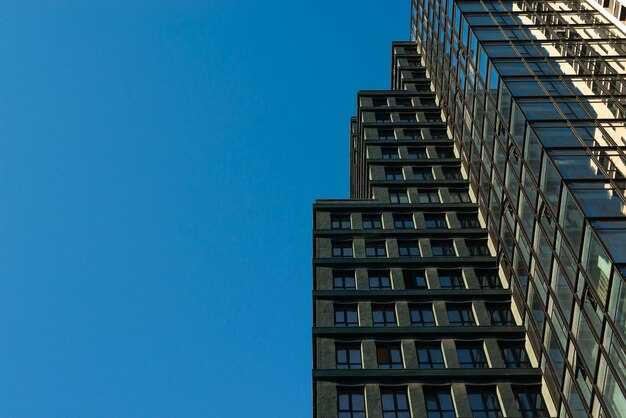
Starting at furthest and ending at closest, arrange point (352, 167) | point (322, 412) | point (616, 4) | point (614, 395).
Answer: point (352, 167) < point (616, 4) < point (322, 412) < point (614, 395)

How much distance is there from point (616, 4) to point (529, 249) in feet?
62.9

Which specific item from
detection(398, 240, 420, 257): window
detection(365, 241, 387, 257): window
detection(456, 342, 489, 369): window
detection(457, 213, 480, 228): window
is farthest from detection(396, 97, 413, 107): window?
detection(456, 342, 489, 369): window

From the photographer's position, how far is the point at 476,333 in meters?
58.1

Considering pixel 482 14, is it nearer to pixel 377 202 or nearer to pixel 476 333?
pixel 377 202

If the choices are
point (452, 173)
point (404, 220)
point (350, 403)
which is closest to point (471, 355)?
point (350, 403)

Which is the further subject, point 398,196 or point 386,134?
point 386,134

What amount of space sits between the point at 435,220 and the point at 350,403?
23060 mm

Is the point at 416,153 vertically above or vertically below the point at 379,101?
below

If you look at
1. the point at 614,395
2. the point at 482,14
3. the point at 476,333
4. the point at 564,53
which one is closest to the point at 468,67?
the point at 482,14

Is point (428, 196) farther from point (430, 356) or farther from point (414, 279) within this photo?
point (430, 356)

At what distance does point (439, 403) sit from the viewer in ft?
173

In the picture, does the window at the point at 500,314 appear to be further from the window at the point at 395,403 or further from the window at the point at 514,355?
the window at the point at 395,403

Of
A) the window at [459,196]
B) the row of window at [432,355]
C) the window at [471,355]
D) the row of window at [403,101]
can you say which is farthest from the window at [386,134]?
the window at [471,355]

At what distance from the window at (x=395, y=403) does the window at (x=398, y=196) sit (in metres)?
24.0
